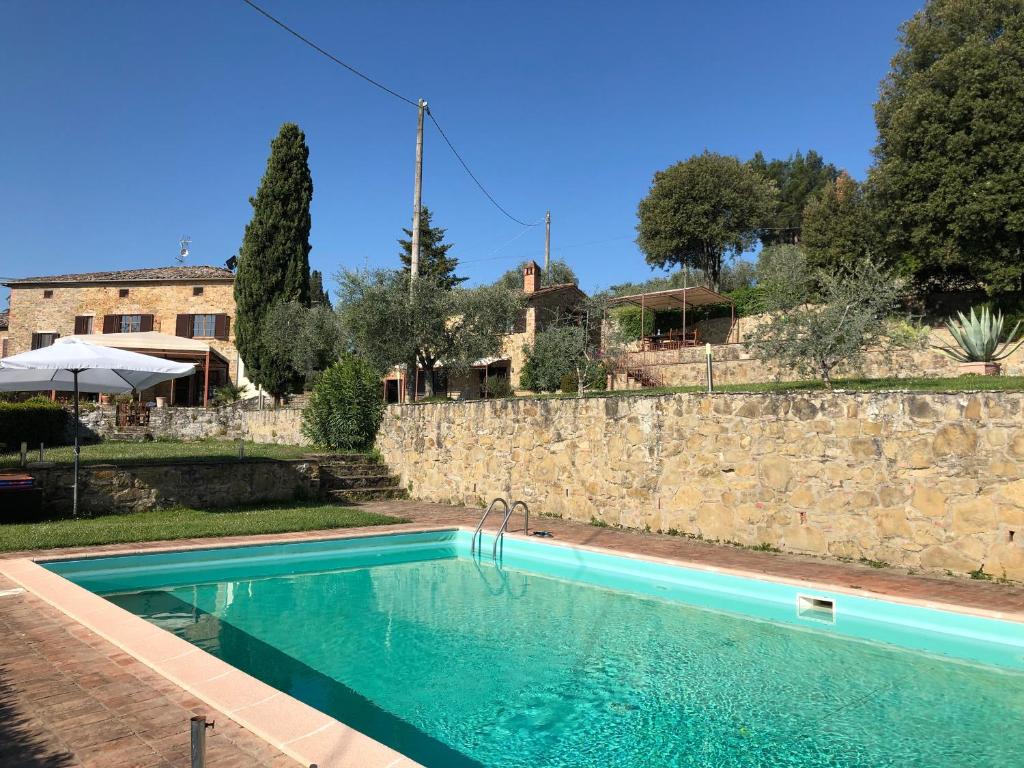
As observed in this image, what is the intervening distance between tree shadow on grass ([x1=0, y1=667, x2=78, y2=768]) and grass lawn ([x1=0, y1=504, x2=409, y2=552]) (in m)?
5.11

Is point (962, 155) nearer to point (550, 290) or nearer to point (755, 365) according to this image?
point (755, 365)

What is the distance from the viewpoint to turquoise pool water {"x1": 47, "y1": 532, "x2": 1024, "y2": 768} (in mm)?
3818

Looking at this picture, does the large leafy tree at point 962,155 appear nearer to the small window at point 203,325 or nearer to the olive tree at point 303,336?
the olive tree at point 303,336

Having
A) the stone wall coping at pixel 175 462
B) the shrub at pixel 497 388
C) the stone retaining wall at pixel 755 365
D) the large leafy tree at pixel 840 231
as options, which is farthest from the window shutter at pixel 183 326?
the large leafy tree at pixel 840 231

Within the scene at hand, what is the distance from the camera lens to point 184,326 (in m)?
33.3

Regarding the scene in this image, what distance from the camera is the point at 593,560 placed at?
310 inches

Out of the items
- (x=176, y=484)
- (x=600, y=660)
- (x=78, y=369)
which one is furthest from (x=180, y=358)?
(x=600, y=660)

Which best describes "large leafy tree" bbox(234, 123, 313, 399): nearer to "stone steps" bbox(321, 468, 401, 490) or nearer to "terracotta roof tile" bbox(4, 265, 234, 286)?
"terracotta roof tile" bbox(4, 265, 234, 286)

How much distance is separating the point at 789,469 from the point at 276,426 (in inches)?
639

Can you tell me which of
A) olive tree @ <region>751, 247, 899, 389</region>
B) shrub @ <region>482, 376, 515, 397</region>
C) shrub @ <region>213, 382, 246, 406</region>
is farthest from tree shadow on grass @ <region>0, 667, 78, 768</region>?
shrub @ <region>213, 382, 246, 406</region>

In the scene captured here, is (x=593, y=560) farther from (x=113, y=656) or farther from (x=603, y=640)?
(x=113, y=656)

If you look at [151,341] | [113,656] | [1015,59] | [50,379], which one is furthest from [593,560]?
[151,341]

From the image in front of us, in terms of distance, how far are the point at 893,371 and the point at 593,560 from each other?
11100 mm

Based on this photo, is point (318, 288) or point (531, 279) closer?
point (531, 279)
